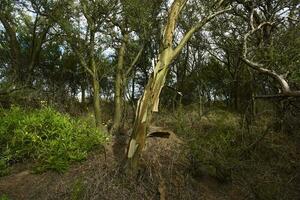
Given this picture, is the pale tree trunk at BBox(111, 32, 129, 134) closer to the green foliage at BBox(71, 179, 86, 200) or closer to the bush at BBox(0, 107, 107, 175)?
the bush at BBox(0, 107, 107, 175)

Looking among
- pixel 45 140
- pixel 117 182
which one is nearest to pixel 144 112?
pixel 117 182

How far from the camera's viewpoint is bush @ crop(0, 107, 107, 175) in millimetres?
9938

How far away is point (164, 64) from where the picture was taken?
30.2 feet

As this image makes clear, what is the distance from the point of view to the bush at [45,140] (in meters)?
9.94

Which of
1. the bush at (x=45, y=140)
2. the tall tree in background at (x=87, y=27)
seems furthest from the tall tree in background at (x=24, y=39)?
the bush at (x=45, y=140)

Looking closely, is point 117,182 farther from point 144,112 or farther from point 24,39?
point 24,39

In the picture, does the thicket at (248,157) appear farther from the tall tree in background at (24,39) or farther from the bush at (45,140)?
the tall tree in background at (24,39)

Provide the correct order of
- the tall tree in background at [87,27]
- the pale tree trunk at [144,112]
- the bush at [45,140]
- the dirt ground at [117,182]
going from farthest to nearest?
the tall tree in background at [87,27] < the bush at [45,140] < the pale tree trunk at [144,112] < the dirt ground at [117,182]

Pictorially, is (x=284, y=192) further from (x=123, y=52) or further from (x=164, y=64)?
(x=123, y=52)

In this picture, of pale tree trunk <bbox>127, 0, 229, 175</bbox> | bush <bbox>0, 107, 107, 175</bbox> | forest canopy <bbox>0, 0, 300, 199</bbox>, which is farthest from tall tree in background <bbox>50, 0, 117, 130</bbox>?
pale tree trunk <bbox>127, 0, 229, 175</bbox>

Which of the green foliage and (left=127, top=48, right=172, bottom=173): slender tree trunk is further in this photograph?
(left=127, top=48, right=172, bottom=173): slender tree trunk

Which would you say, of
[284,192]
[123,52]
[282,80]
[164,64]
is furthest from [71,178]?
[123,52]

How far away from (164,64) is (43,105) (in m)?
4.97

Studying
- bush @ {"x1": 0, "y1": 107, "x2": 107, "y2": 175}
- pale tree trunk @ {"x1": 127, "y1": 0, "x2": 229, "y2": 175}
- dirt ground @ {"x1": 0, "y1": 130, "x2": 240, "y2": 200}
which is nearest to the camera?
dirt ground @ {"x1": 0, "y1": 130, "x2": 240, "y2": 200}
